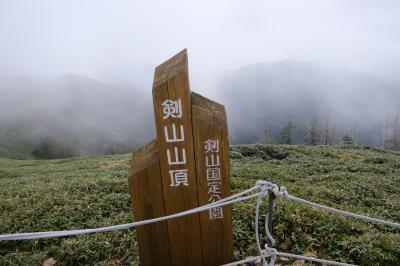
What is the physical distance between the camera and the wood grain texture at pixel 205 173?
11.8 feet

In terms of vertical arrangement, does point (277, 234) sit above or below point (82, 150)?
below

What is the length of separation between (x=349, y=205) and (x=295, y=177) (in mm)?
3919

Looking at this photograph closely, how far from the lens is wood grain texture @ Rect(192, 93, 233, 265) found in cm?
360

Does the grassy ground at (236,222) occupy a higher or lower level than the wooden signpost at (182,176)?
lower

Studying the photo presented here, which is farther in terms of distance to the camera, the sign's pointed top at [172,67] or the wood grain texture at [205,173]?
the wood grain texture at [205,173]

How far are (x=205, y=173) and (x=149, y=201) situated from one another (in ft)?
2.44

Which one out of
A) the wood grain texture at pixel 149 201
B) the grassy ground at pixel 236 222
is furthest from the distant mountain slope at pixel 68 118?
the wood grain texture at pixel 149 201

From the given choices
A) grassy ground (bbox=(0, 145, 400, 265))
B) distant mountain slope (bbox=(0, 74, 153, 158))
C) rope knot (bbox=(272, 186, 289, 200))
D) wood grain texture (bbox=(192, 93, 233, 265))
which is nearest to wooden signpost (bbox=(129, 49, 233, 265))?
wood grain texture (bbox=(192, 93, 233, 265))

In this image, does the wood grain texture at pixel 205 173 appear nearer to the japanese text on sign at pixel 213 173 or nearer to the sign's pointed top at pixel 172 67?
the japanese text on sign at pixel 213 173

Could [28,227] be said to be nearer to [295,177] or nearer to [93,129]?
[295,177]

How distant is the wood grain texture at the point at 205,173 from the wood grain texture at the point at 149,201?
473 mm

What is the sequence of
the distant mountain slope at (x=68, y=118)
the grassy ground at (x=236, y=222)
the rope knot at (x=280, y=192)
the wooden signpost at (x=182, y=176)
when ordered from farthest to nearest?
the distant mountain slope at (x=68, y=118)
the grassy ground at (x=236, y=222)
the wooden signpost at (x=182, y=176)
the rope knot at (x=280, y=192)

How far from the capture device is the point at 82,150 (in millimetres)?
119000

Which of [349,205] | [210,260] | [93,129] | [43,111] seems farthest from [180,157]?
[43,111]
